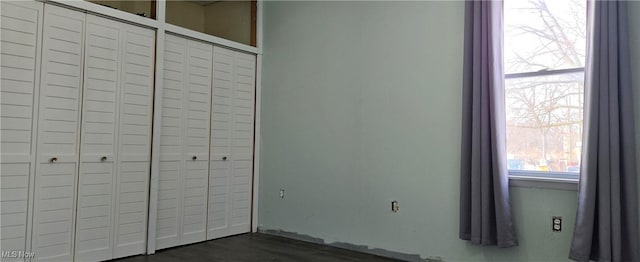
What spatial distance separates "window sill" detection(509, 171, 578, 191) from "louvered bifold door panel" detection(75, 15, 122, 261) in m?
3.00

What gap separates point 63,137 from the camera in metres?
3.38

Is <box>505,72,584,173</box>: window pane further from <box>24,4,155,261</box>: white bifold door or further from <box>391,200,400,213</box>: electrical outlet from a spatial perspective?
<box>24,4,155,261</box>: white bifold door

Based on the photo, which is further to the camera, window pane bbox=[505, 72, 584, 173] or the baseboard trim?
the baseboard trim

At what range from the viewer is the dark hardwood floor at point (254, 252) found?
380 centimetres

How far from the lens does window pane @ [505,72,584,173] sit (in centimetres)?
313

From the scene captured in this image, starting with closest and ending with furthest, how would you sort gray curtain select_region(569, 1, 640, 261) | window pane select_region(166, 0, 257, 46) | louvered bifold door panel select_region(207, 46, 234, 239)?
gray curtain select_region(569, 1, 640, 261)
louvered bifold door panel select_region(207, 46, 234, 239)
window pane select_region(166, 0, 257, 46)

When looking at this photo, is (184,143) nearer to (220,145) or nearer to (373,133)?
(220,145)

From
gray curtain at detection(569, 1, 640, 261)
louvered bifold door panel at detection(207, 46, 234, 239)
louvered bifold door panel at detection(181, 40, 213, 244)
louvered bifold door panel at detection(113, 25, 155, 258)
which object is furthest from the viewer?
louvered bifold door panel at detection(207, 46, 234, 239)

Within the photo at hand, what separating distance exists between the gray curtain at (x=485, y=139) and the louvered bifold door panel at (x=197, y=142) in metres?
2.33

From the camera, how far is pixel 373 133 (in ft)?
13.3

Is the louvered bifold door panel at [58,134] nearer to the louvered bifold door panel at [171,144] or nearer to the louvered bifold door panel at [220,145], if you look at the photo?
the louvered bifold door panel at [171,144]

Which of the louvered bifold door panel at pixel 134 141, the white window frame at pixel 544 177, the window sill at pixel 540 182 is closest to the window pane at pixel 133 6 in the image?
the louvered bifold door panel at pixel 134 141

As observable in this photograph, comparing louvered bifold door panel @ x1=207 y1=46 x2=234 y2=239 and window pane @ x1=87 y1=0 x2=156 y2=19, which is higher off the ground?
window pane @ x1=87 y1=0 x2=156 y2=19

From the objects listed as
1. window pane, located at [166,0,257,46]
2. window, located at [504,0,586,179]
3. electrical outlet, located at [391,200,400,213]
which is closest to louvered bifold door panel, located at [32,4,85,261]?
window pane, located at [166,0,257,46]
